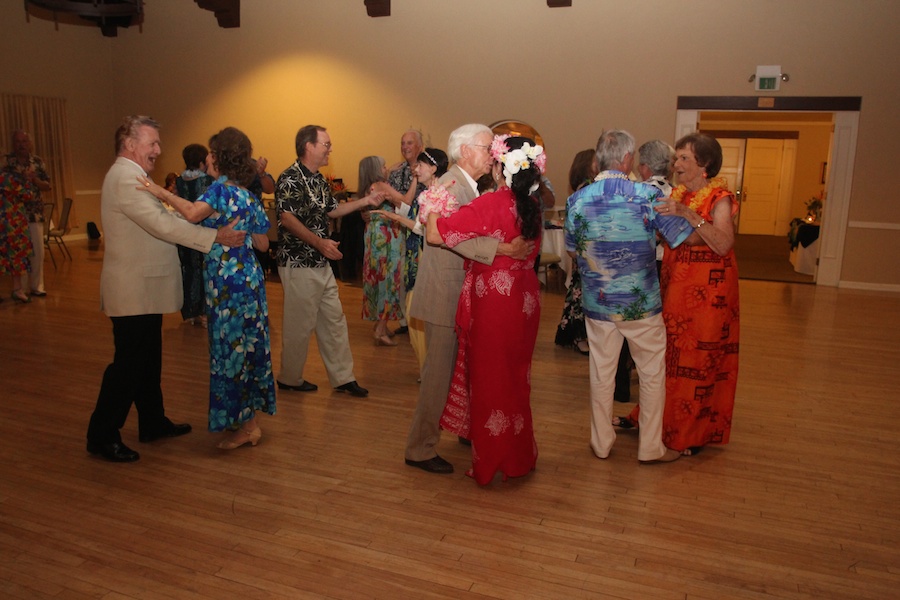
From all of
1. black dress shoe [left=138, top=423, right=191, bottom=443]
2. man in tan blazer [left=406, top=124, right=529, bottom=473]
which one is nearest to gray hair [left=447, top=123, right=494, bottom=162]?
man in tan blazer [left=406, top=124, right=529, bottom=473]

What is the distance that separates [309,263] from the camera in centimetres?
428

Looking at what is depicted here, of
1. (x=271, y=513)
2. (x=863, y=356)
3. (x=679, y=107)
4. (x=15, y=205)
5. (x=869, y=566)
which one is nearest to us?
(x=869, y=566)

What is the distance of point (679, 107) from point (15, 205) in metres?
7.60

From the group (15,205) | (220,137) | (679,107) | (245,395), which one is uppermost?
(679,107)

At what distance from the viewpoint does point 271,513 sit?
303 cm

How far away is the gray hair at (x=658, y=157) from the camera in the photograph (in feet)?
13.6

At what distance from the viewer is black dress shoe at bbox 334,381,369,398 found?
14.9 feet

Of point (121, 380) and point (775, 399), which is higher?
point (121, 380)

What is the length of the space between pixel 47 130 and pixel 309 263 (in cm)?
969

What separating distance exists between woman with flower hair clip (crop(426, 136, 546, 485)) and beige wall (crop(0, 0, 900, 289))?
274 inches

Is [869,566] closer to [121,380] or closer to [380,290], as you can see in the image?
[121,380]

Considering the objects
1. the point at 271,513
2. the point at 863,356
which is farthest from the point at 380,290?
the point at 863,356

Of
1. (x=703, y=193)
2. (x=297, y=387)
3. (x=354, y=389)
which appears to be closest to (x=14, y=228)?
(x=297, y=387)

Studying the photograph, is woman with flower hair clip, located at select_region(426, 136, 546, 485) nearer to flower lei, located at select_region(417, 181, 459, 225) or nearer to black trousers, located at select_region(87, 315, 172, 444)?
flower lei, located at select_region(417, 181, 459, 225)
